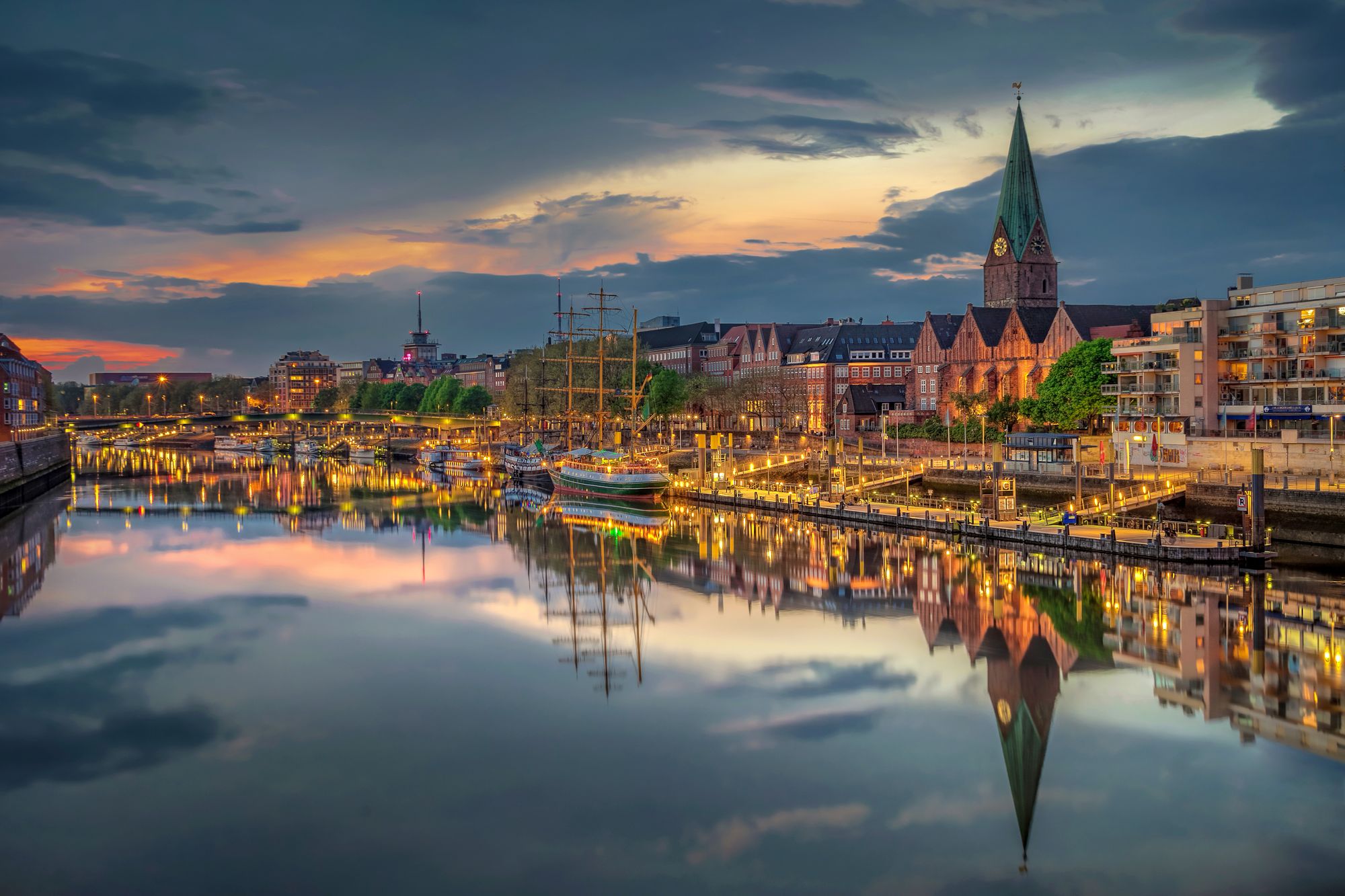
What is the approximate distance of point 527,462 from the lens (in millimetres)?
103062

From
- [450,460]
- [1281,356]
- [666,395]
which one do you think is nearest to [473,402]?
[450,460]

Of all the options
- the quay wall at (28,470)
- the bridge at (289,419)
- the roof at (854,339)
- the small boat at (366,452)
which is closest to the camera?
the quay wall at (28,470)

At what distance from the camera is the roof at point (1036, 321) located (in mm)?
104062

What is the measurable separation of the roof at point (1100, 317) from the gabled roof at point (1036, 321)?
257 cm

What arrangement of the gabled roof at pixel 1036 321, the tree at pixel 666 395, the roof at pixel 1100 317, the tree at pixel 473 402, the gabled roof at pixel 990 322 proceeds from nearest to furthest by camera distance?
the roof at pixel 1100 317, the gabled roof at pixel 1036 321, the gabled roof at pixel 990 322, the tree at pixel 666 395, the tree at pixel 473 402

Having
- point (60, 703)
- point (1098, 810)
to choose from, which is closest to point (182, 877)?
point (60, 703)

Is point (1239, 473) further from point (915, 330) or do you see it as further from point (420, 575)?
point (915, 330)

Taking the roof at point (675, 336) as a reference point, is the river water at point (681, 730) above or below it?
below

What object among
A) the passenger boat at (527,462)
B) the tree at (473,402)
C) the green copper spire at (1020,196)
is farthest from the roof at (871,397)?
the tree at (473,402)

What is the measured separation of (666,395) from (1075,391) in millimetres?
48705

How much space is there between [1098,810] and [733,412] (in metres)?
109

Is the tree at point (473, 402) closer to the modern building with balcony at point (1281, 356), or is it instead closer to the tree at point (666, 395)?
the tree at point (666, 395)

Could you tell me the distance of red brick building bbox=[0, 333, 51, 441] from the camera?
93.8m

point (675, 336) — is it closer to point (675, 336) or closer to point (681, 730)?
point (675, 336)
